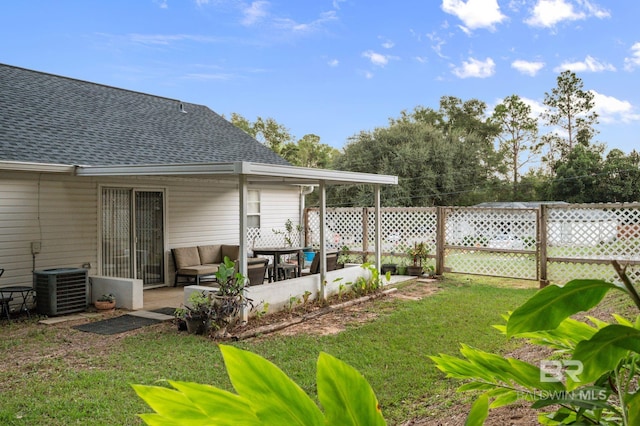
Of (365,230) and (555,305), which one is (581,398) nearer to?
(555,305)

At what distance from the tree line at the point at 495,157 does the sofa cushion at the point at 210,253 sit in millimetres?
16506

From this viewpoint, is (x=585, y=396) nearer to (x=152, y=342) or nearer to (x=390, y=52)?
(x=152, y=342)

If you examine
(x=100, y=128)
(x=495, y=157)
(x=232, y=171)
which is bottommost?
(x=232, y=171)

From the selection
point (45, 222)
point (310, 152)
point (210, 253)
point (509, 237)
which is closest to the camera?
point (45, 222)

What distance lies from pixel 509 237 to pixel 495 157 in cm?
2140

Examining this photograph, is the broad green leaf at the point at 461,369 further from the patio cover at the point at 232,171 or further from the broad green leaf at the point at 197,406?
the patio cover at the point at 232,171

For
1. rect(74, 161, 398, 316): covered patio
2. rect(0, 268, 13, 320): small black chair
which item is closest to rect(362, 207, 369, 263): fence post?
rect(74, 161, 398, 316): covered patio

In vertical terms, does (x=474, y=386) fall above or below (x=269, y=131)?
below

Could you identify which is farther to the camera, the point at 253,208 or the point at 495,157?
the point at 495,157

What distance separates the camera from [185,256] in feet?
36.1

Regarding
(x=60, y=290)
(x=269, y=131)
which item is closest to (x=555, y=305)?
(x=60, y=290)

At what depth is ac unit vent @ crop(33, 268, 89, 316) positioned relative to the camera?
7969 mm

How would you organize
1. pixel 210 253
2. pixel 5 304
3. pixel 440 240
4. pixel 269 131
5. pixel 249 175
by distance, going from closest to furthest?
pixel 5 304
pixel 249 175
pixel 210 253
pixel 440 240
pixel 269 131

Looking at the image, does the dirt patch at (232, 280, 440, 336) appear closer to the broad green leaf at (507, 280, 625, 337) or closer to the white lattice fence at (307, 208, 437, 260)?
the white lattice fence at (307, 208, 437, 260)
